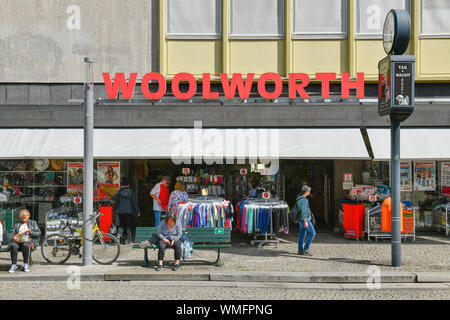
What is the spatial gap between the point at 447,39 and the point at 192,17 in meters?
7.54

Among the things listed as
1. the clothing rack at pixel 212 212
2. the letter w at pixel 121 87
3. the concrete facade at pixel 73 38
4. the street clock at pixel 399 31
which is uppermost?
the concrete facade at pixel 73 38

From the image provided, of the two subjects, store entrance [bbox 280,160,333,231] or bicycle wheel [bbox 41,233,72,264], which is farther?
store entrance [bbox 280,160,333,231]

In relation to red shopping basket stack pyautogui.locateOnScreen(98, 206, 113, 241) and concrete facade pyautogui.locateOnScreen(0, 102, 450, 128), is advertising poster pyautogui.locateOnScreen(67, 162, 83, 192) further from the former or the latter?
red shopping basket stack pyautogui.locateOnScreen(98, 206, 113, 241)

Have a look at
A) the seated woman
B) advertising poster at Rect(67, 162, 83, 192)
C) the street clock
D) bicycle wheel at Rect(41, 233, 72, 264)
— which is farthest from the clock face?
advertising poster at Rect(67, 162, 83, 192)

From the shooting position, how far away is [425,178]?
15820mm

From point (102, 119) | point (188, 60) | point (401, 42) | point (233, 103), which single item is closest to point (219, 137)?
point (233, 103)

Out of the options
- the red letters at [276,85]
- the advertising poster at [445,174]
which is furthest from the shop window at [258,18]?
the advertising poster at [445,174]

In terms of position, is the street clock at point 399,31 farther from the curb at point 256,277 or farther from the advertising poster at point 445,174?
the advertising poster at point 445,174

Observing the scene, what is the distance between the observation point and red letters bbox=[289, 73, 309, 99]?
1432 centimetres

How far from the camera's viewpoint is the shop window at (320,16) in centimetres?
1503

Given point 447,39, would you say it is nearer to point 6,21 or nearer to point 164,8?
point 164,8

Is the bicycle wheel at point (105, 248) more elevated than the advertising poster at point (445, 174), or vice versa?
the advertising poster at point (445, 174)

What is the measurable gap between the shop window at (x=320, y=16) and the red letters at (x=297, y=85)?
159 cm

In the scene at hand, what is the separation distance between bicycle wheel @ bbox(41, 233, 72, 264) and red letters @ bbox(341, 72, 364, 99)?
836cm
